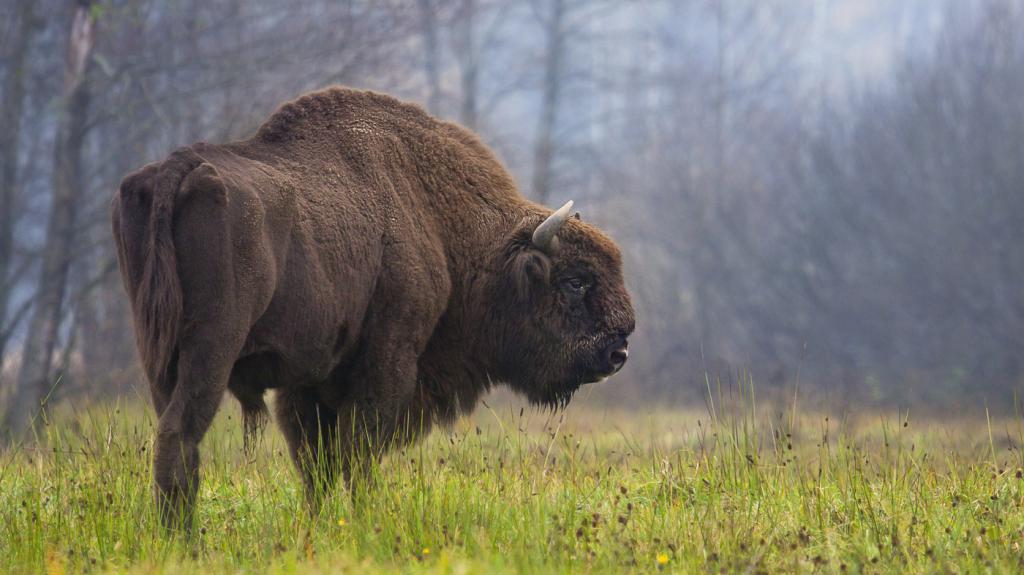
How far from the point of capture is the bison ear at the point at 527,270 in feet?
22.2

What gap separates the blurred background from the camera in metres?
13.0

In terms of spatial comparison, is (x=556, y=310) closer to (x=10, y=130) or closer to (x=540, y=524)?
(x=540, y=524)

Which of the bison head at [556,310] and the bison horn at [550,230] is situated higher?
the bison horn at [550,230]

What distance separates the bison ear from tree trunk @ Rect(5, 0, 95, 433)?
6625 mm

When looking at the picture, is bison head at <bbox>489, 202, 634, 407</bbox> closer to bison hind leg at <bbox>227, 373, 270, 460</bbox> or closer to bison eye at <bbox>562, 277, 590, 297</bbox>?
bison eye at <bbox>562, 277, 590, 297</bbox>

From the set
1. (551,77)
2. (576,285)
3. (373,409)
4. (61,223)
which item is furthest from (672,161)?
(373,409)

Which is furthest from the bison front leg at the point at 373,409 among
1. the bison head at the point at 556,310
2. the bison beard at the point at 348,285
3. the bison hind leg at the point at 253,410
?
the bison head at the point at 556,310

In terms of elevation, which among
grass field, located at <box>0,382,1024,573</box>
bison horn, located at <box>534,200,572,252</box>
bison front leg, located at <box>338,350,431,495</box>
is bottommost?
grass field, located at <box>0,382,1024,573</box>

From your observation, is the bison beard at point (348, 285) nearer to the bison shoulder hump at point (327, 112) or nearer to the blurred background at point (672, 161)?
the bison shoulder hump at point (327, 112)

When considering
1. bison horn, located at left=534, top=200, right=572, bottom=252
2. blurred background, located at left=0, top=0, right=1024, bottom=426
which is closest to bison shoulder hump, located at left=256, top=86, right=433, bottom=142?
bison horn, located at left=534, top=200, right=572, bottom=252

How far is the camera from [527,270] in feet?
22.3

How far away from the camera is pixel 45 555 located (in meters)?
5.18

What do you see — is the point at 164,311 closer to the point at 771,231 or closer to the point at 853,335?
the point at 853,335

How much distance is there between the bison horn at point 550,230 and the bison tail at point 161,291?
88.2 inches
